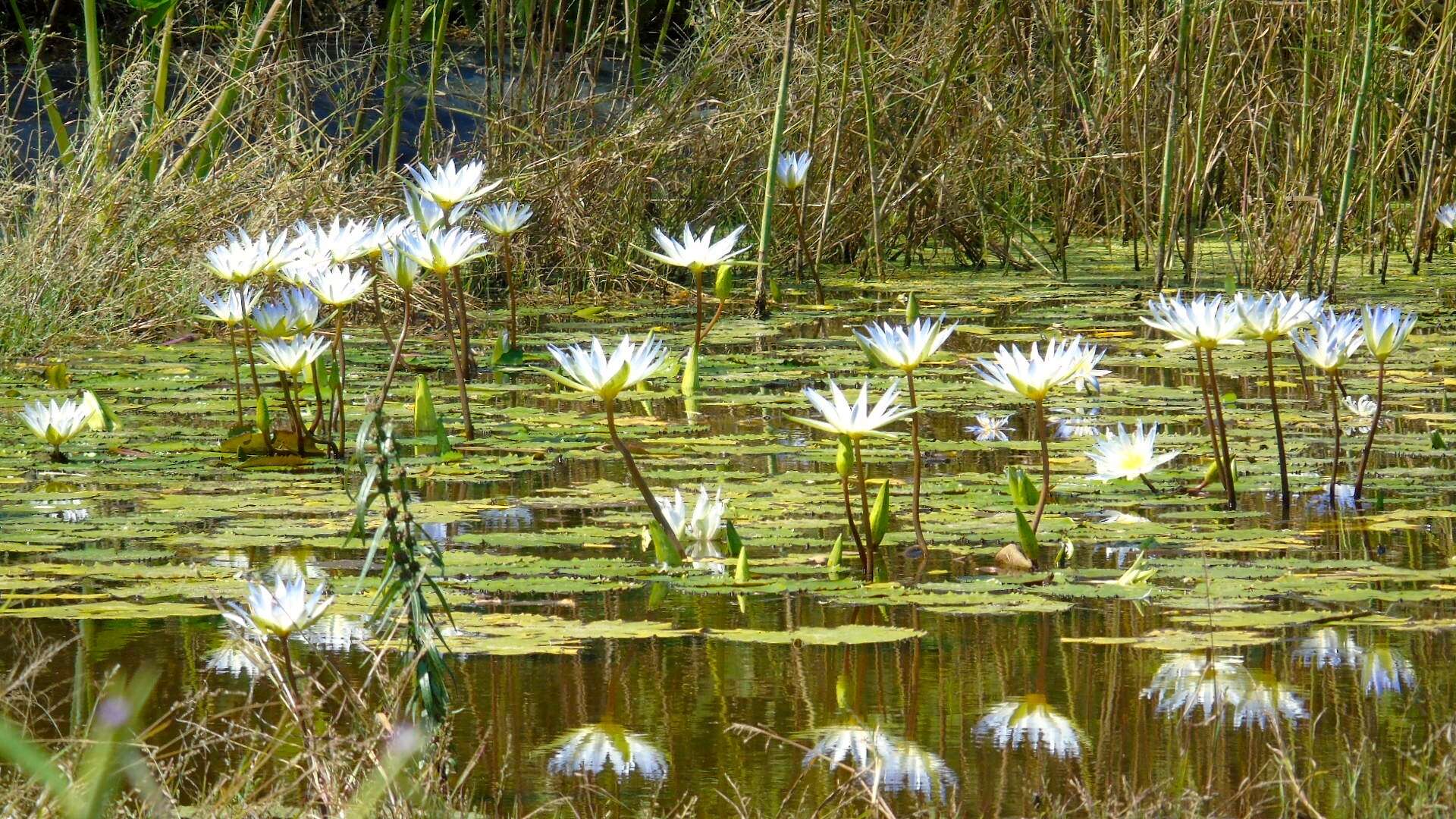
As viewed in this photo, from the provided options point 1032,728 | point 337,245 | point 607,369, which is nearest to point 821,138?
point 337,245

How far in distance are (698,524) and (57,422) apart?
60.5 inches

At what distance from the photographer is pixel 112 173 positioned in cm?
574

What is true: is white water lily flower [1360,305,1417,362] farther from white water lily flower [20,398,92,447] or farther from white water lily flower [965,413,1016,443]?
white water lily flower [20,398,92,447]

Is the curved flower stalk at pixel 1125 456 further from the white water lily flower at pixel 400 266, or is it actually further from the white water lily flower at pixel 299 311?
the white water lily flower at pixel 299 311

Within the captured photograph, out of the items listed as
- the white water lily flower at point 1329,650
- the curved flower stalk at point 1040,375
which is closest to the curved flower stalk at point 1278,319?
the curved flower stalk at point 1040,375

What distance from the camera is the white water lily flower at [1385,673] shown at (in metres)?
2.00

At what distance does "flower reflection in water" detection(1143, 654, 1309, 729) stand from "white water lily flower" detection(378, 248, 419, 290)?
203cm

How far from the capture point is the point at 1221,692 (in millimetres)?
1998

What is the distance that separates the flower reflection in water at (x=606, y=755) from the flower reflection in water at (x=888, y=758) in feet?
0.54

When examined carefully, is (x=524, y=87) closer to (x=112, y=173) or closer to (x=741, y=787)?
(x=112, y=173)

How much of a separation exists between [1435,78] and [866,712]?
5847 mm

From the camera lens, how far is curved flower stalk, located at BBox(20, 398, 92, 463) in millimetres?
3545

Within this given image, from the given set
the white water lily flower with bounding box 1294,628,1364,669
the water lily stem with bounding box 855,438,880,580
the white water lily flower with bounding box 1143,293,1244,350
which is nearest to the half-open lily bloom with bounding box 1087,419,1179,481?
the white water lily flower with bounding box 1143,293,1244,350

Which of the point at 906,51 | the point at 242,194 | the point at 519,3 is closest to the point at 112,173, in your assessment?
the point at 242,194
